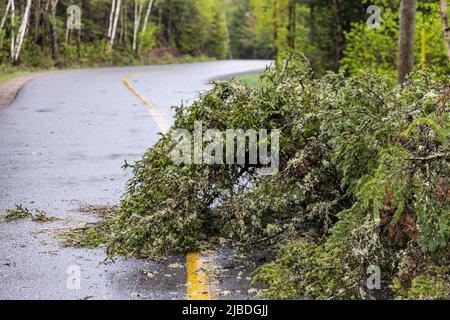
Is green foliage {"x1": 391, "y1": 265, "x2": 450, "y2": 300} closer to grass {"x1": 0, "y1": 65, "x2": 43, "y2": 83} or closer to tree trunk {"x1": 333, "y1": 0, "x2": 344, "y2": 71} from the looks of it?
tree trunk {"x1": 333, "y1": 0, "x2": 344, "y2": 71}

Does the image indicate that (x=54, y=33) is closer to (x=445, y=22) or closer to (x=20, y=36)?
(x=20, y=36)

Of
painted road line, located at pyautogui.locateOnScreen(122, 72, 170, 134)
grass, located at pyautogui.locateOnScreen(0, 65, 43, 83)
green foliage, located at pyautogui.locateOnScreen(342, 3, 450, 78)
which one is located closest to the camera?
painted road line, located at pyautogui.locateOnScreen(122, 72, 170, 134)

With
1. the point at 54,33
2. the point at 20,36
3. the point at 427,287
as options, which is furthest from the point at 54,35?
the point at 427,287

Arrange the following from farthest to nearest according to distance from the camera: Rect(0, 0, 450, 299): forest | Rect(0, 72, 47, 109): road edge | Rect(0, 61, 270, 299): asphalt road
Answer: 1. Rect(0, 72, 47, 109): road edge
2. Rect(0, 61, 270, 299): asphalt road
3. Rect(0, 0, 450, 299): forest

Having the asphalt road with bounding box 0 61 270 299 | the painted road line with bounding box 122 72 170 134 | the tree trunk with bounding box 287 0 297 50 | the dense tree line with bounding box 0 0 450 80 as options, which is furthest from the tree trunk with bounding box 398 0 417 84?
the tree trunk with bounding box 287 0 297 50

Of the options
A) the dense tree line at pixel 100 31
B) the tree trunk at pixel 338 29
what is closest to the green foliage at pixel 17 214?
the tree trunk at pixel 338 29

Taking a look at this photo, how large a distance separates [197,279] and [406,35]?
30.1ft

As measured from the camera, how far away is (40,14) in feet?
136

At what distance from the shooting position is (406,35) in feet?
41.8

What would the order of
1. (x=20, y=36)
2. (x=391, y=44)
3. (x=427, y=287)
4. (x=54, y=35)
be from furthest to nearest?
(x=54, y=35)
(x=20, y=36)
(x=391, y=44)
(x=427, y=287)

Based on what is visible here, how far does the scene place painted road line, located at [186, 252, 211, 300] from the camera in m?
4.47

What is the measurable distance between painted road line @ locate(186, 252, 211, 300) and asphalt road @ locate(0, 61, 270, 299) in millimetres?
57
